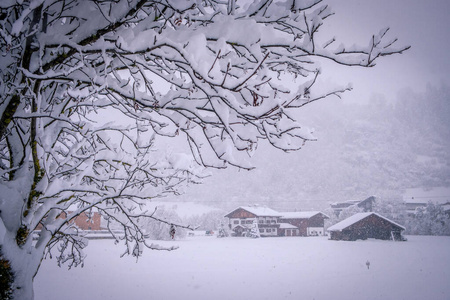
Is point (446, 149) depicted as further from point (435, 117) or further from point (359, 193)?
point (359, 193)

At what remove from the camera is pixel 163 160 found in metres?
3.72

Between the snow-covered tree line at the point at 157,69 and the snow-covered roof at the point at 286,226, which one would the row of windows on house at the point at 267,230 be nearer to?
the snow-covered roof at the point at 286,226

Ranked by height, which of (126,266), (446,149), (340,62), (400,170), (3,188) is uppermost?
(446,149)

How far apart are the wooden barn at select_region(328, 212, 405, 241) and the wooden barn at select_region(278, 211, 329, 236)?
15.3 metres

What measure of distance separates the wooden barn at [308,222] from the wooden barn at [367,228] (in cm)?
1529

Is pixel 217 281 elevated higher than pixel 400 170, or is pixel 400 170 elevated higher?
pixel 400 170

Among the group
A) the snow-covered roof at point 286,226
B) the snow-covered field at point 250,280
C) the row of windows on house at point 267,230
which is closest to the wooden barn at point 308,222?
the snow-covered roof at point 286,226

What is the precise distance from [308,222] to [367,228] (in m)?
17.2

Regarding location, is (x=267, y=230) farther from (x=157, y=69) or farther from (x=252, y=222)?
(x=157, y=69)

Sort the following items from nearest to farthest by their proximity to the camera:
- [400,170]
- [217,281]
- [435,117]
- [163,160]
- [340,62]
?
[340,62], [163,160], [217,281], [400,170], [435,117]

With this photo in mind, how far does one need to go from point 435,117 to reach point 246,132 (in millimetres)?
199501

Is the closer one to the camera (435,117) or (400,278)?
(400,278)

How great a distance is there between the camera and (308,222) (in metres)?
54.0

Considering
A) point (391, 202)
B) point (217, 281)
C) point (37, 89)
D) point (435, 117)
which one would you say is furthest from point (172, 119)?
point (435, 117)
